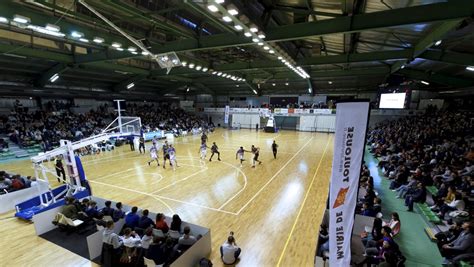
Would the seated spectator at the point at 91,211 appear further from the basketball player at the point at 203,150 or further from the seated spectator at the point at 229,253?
the basketball player at the point at 203,150

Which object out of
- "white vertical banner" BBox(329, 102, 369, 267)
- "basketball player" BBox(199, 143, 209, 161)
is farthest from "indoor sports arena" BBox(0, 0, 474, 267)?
"basketball player" BBox(199, 143, 209, 161)

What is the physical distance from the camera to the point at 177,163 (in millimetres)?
16891

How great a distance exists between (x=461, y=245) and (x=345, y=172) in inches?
176

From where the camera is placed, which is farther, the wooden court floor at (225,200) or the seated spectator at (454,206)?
the seated spectator at (454,206)

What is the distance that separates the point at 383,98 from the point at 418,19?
1382 centimetres

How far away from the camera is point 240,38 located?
10.7 meters

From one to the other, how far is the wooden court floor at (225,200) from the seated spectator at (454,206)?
393 cm

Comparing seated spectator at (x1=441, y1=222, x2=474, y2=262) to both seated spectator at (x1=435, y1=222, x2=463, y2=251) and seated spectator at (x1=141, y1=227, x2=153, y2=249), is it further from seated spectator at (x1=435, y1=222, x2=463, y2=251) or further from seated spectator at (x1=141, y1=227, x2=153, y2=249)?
seated spectator at (x1=141, y1=227, x2=153, y2=249)

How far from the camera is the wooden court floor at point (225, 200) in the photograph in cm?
660

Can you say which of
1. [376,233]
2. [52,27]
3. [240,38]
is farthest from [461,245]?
[52,27]

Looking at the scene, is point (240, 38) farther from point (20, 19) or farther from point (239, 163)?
point (239, 163)

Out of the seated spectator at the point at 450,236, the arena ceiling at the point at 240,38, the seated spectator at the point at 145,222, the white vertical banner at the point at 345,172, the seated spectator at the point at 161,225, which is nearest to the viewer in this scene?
the white vertical banner at the point at 345,172

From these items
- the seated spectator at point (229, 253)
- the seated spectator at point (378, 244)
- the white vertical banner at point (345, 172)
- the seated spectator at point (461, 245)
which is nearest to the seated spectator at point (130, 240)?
the seated spectator at point (229, 253)

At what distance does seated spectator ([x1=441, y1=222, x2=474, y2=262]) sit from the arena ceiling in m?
5.98
